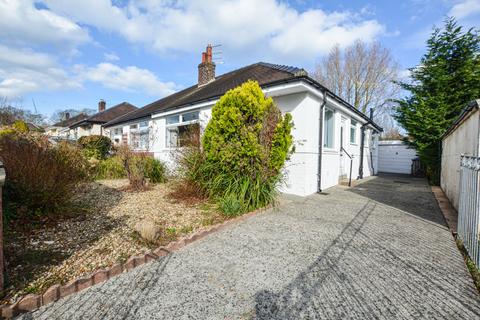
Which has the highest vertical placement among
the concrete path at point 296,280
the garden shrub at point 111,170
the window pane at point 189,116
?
the window pane at point 189,116

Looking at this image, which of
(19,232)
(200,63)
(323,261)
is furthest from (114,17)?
(323,261)

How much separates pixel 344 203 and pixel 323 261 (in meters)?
3.53

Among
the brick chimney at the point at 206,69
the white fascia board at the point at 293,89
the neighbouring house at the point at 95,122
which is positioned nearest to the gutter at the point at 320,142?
the white fascia board at the point at 293,89

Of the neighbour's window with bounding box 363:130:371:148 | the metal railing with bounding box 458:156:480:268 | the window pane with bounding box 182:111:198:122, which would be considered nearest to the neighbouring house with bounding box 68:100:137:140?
the window pane with bounding box 182:111:198:122

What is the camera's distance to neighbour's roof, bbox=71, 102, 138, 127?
22.5 meters

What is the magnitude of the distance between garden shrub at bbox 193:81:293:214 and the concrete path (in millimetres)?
1255

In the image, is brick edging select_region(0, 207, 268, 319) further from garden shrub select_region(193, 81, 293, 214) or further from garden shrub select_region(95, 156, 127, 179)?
garden shrub select_region(95, 156, 127, 179)

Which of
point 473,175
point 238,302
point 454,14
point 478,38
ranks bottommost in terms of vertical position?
point 238,302

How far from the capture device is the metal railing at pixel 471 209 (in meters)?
2.73

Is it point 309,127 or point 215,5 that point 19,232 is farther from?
point 215,5

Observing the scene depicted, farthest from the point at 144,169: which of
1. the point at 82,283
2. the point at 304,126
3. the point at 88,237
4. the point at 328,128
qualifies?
the point at 328,128

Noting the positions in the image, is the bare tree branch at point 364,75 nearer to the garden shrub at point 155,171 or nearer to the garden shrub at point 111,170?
the garden shrub at point 155,171

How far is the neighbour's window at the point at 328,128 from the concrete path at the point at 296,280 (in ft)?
15.2

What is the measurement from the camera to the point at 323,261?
275 centimetres
